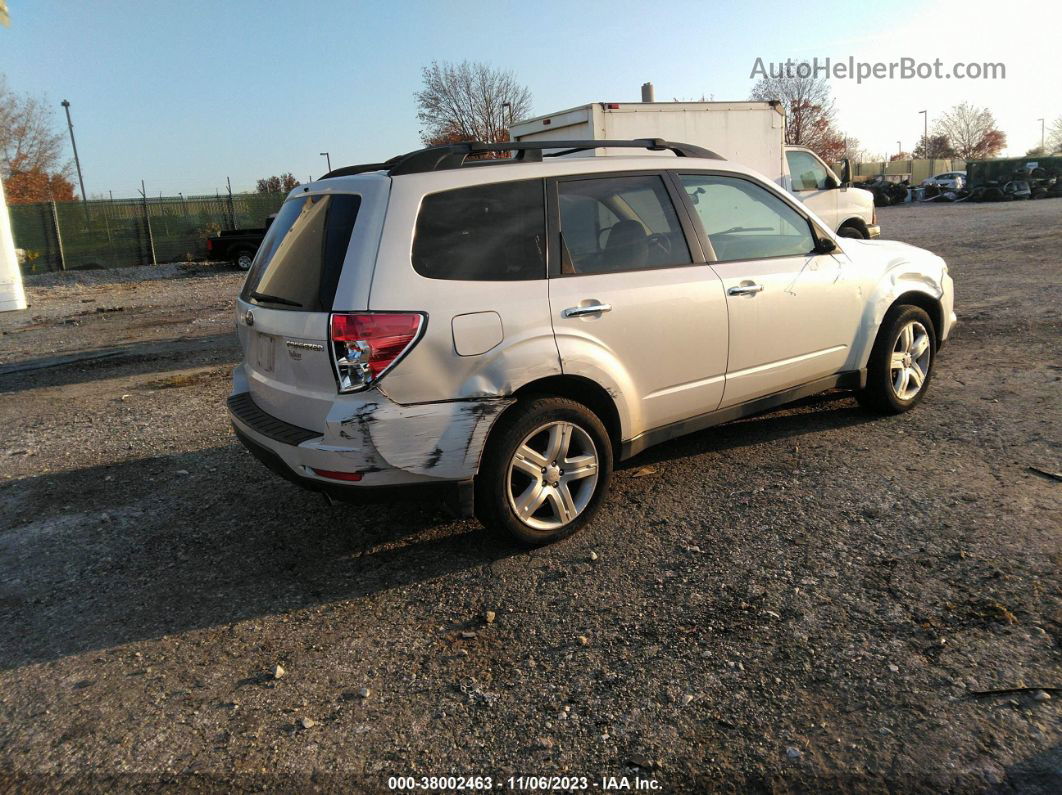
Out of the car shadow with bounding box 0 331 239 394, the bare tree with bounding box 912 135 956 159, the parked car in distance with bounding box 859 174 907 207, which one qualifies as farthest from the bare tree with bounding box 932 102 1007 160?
the car shadow with bounding box 0 331 239 394

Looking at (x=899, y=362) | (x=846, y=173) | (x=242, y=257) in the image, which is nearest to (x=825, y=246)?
(x=899, y=362)

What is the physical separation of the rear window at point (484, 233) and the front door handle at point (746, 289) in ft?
3.93

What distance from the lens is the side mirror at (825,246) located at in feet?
16.3

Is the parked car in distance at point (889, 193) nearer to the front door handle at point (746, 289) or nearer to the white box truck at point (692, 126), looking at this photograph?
the white box truck at point (692, 126)

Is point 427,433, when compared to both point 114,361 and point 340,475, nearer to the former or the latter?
point 340,475

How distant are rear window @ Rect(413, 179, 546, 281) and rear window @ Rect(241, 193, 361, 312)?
35cm

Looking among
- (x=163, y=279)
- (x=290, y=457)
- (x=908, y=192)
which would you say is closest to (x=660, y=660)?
(x=290, y=457)

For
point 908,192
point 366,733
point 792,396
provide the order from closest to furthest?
point 366,733 → point 792,396 → point 908,192

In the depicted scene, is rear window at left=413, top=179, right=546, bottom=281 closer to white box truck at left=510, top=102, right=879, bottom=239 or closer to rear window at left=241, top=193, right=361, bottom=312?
rear window at left=241, top=193, right=361, bottom=312

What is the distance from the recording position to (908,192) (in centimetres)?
4697

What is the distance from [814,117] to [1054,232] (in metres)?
37.2

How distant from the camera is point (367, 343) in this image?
Answer: 3367mm

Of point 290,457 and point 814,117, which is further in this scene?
point 814,117

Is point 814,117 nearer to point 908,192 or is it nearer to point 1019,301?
point 908,192
